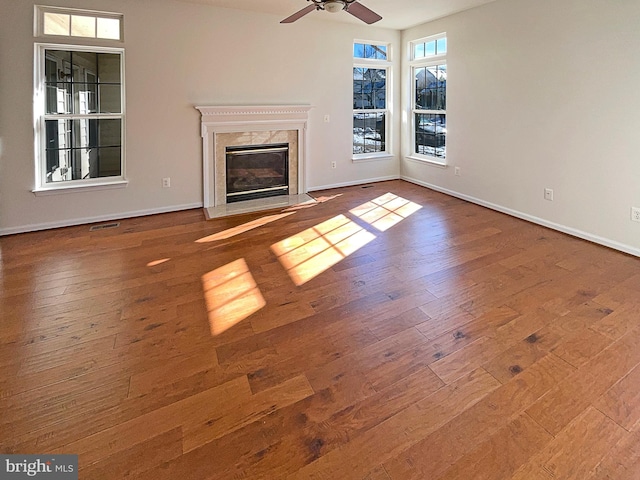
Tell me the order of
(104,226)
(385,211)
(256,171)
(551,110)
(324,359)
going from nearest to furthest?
(324,359) → (551,110) → (104,226) → (385,211) → (256,171)

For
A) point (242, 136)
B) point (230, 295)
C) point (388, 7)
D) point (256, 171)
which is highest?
point (388, 7)

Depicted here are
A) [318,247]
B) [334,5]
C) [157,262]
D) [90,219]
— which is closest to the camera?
[334,5]

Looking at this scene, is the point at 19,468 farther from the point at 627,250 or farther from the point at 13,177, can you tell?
the point at 627,250

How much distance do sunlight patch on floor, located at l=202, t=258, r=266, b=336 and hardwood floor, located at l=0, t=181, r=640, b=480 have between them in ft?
0.06

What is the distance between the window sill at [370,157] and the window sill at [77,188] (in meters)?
3.63

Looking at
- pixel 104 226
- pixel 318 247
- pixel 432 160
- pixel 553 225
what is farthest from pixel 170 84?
pixel 553 225

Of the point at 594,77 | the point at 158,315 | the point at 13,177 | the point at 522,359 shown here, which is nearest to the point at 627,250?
the point at 594,77

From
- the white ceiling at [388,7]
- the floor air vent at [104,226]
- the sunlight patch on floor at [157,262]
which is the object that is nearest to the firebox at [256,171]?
the floor air vent at [104,226]

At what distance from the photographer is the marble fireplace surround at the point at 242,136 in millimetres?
5141

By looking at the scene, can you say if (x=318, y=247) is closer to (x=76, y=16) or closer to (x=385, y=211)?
(x=385, y=211)

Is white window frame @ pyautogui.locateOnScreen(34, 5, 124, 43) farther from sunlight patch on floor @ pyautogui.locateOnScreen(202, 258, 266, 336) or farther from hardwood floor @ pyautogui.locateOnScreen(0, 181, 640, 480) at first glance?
sunlight patch on floor @ pyautogui.locateOnScreen(202, 258, 266, 336)

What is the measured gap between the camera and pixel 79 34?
4289mm

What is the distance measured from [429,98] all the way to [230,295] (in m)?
4.97

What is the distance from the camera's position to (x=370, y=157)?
6719 mm
